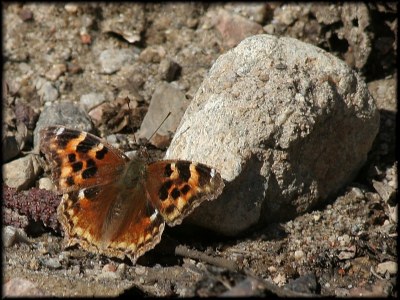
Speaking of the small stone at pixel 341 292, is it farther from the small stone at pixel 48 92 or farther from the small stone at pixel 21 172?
the small stone at pixel 48 92

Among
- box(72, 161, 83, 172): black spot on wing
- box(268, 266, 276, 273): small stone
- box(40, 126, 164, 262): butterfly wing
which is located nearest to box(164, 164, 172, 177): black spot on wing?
box(40, 126, 164, 262): butterfly wing

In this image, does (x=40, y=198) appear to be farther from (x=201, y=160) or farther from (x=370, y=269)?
(x=370, y=269)


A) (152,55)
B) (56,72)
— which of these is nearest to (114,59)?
(152,55)

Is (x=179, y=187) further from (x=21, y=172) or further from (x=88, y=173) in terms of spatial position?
(x=21, y=172)

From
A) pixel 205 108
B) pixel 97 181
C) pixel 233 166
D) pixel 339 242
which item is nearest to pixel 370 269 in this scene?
pixel 339 242

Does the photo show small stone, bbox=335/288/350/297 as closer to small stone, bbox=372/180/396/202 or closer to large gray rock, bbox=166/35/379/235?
large gray rock, bbox=166/35/379/235

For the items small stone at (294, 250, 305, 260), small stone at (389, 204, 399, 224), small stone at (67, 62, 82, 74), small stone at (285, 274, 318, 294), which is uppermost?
small stone at (389, 204, 399, 224)
